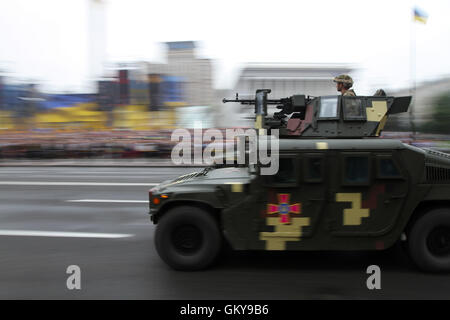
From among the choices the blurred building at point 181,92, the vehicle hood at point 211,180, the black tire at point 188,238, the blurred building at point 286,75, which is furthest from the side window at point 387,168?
the blurred building at point 286,75

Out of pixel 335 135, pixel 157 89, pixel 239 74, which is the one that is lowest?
pixel 335 135

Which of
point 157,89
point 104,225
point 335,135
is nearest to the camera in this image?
point 335,135

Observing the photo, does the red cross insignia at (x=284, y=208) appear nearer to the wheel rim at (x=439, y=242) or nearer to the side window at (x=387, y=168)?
the side window at (x=387, y=168)

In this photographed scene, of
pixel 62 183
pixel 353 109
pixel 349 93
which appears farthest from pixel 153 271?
pixel 62 183

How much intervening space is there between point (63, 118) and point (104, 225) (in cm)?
2741

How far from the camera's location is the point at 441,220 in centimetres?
439

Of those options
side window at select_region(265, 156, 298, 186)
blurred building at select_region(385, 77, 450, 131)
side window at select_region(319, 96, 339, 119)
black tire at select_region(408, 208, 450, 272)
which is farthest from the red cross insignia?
blurred building at select_region(385, 77, 450, 131)

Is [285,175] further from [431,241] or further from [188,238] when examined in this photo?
[431,241]

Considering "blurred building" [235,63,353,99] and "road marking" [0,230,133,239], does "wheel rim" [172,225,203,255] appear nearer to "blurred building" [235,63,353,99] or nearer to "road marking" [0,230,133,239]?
"road marking" [0,230,133,239]

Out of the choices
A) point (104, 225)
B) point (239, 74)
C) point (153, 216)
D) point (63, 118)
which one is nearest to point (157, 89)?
point (63, 118)

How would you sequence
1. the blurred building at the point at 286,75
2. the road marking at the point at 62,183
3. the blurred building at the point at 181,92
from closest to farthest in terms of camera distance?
the road marking at the point at 62,183
the blurred building at the point at 181,92
the blurred building at the point at 286,75

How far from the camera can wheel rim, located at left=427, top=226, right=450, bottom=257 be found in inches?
175

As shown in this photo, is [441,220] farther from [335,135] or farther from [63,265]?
[63,265]

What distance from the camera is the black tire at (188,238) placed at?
15.0 feet
